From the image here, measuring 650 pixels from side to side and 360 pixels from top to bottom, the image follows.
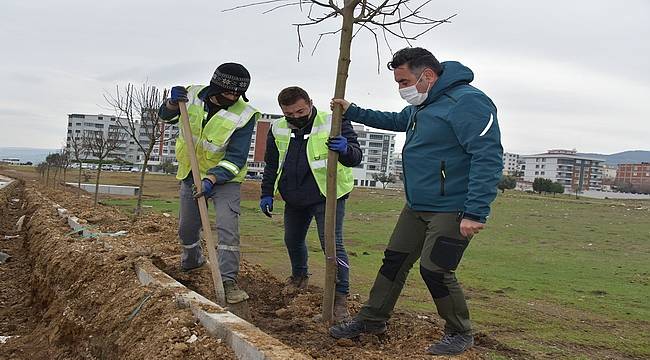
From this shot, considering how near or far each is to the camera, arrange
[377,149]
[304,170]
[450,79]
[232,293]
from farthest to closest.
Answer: [377,149] → [304,170] → [232,293] → [450,79]

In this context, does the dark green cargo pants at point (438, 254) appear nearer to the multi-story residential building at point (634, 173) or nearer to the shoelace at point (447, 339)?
the shoelace at point (447, 339)

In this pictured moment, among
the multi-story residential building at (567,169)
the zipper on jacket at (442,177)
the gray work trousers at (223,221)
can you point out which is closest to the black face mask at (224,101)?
the gray work trousers at (223,221)

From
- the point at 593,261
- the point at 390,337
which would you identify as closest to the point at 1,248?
the point at 390,337

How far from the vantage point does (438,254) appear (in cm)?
379

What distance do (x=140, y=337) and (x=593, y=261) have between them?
11504 mm

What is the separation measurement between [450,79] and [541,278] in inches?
283

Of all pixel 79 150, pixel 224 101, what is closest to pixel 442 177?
pixel 224 101

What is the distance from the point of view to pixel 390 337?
4383 millimetres

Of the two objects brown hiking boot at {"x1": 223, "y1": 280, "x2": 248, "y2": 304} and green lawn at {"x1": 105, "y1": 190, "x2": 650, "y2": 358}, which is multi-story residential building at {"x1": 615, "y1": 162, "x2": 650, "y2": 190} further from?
brown hiking boot at {"x1": 223, "y1": 280, "x2": 248, "y2": 304}

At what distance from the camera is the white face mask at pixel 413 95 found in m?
3.98

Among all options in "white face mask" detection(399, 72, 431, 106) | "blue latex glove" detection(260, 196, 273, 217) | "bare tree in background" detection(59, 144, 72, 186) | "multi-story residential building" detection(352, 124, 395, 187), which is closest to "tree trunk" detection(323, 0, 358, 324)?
"white face mask" detection(399, 72, 431, 106)

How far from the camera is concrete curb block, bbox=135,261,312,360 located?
3.23 meters

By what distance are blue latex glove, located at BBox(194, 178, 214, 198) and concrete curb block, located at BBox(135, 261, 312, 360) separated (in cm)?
73

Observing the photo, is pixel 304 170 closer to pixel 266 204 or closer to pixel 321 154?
pixel 321 154
